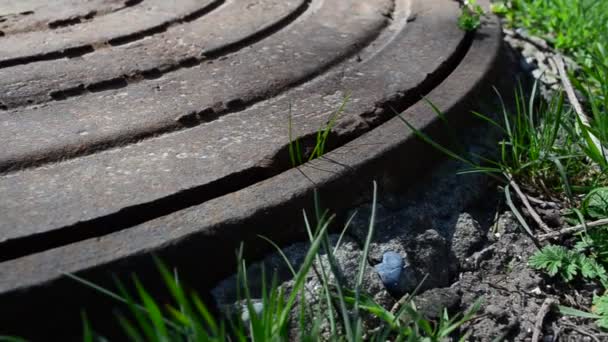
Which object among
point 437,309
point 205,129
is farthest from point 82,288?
point 437,309

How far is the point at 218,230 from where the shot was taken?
54.9 inches

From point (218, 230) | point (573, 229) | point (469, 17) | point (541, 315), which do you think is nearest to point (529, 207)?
point (573, 229)

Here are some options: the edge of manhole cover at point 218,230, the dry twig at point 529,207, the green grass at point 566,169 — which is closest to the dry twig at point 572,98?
the green grass at point 566,169

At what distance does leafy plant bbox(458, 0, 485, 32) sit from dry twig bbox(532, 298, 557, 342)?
2.94 feet

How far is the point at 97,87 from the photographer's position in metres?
1.81

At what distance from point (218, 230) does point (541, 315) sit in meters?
0.66

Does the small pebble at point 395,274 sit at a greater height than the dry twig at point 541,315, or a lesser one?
greater

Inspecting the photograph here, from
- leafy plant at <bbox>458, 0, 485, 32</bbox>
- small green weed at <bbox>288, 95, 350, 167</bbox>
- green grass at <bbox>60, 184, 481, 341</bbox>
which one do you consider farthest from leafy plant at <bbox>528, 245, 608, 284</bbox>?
leafy plant at <bbox>458, 0, 485, 32</bbox>

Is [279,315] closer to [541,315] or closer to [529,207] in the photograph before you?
[541,315]

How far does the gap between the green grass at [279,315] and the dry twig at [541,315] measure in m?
0.14

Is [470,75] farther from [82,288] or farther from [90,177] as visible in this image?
[82,288]

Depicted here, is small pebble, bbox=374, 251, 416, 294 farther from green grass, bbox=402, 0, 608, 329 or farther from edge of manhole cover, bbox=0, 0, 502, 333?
green grass, bbox=402, 0, 608, 329

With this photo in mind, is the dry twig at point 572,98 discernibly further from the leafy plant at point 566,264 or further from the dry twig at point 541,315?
the dry twig at point 541,315

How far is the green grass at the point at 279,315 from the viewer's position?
1.12 metres
